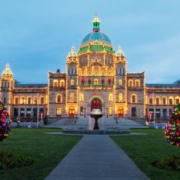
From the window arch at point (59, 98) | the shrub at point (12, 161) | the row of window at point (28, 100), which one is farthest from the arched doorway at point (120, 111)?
the shrub at point (12, 161)

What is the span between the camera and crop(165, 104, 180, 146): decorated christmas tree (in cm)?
1581

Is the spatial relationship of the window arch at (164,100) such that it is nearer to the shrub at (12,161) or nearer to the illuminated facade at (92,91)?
the illuminated facade at (92,91)

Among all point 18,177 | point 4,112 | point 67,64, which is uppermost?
point 67,64

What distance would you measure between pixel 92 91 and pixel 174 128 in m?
86.8

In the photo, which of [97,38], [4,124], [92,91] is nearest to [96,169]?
[4,124]

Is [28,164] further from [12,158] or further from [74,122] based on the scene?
[74,122]

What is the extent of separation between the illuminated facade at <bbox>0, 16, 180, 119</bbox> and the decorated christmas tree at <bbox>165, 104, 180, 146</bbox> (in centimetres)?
8298

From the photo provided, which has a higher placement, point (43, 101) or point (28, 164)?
point (43, 101)

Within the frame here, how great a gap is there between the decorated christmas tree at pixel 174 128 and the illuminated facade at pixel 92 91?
Result: 8298 cm

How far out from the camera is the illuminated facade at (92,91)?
10156cm

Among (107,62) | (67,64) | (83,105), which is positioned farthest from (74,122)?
(107,62)

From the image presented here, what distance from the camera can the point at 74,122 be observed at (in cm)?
9331

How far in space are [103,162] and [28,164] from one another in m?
4.30

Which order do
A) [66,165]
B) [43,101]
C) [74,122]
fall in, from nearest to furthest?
[66,165] → [74,122] → [43,101]
